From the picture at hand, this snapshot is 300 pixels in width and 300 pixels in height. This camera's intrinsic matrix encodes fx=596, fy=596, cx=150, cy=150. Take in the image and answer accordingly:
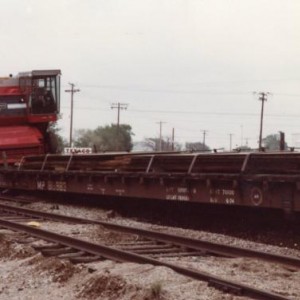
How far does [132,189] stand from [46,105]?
10269 mm

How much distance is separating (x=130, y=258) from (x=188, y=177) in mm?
4769

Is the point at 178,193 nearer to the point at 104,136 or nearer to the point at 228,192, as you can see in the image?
the point at 228,192

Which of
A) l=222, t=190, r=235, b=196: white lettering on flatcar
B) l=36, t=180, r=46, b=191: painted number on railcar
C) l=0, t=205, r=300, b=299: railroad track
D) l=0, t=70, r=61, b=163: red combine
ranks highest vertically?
l=0, t=70, r=61, b=163: red combine

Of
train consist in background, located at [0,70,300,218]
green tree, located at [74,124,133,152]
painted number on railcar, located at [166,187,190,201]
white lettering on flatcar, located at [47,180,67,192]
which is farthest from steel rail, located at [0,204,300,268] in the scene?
green tree, located at [74,124,133,152]

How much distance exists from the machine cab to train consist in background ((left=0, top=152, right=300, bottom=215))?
4518 millimetres

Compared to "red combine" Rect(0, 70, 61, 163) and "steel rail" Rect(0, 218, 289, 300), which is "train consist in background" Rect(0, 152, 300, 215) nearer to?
"steel rail" Rect(0, 218, 289, 300)

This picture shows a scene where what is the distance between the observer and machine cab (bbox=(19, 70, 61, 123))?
79.5 ft

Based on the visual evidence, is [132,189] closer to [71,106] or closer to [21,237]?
[21,237]

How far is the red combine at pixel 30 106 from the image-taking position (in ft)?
78.4

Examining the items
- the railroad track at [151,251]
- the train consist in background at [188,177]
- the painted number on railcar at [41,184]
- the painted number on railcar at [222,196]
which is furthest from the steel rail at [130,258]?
the painted number on railcar at [41,184]

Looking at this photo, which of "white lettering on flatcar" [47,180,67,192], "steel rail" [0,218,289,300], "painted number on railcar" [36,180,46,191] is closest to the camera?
"steel rail" [0,218,289,300]

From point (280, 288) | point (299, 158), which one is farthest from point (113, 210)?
point (280, 288)

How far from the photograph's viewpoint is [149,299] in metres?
6.20

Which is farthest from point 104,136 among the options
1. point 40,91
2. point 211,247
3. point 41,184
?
point 211,247
